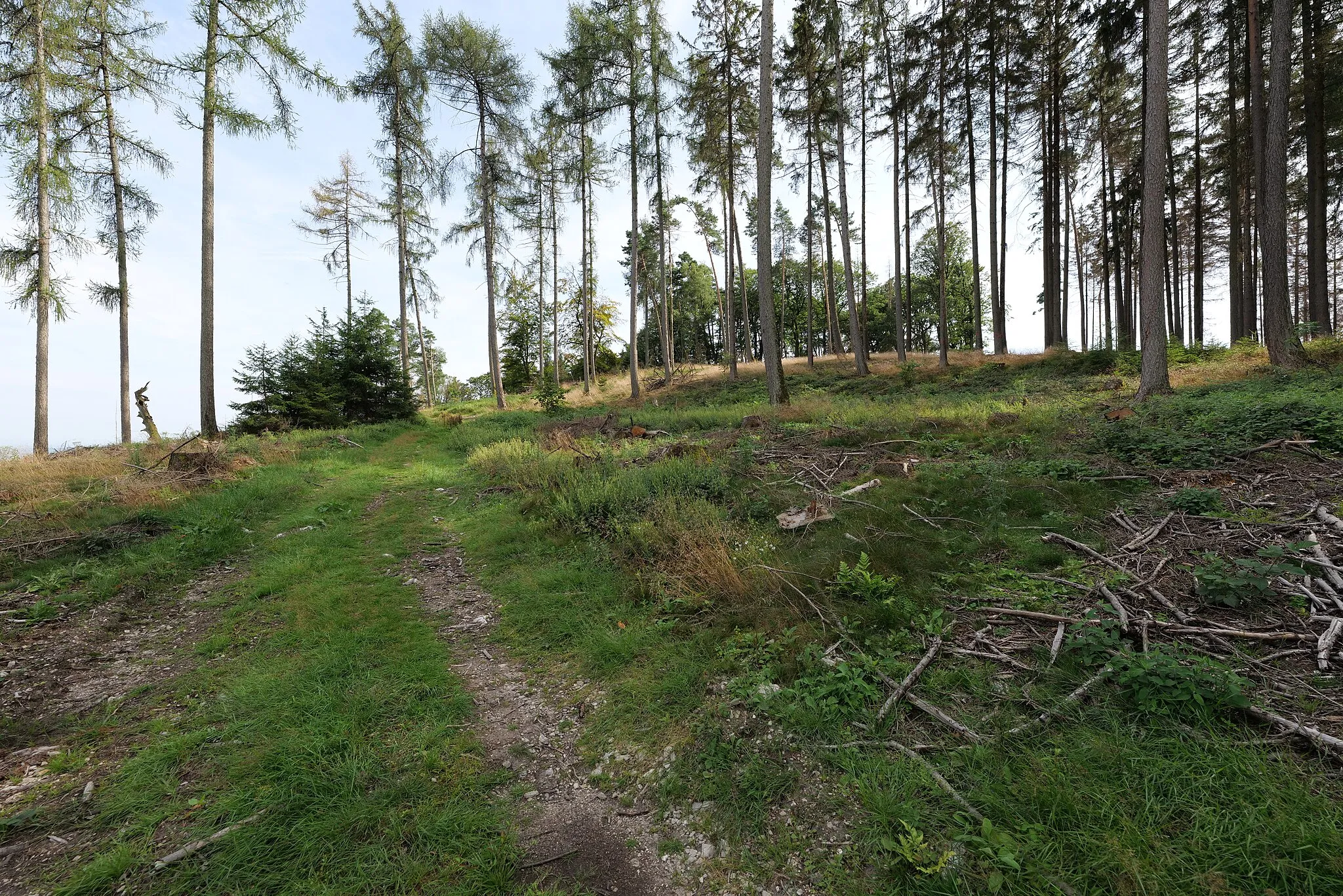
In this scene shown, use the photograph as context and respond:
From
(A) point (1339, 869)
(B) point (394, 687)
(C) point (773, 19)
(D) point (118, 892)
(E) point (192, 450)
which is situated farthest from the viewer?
(C) point (773, 19)

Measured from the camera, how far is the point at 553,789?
269 centimetres

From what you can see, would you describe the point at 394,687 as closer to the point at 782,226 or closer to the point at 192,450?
the point at 192,450

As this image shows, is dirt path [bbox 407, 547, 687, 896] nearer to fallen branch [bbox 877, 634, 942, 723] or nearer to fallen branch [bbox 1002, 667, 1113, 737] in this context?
fallen branch [bbox 877, 634, 942, 723]

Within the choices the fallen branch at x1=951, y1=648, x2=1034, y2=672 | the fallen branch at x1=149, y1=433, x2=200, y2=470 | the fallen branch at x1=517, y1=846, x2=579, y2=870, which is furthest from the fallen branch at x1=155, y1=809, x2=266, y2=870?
the fallen branch at x1=149, y1=433, x2=200, y2=470

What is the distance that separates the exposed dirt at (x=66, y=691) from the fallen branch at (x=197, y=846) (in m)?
0.46

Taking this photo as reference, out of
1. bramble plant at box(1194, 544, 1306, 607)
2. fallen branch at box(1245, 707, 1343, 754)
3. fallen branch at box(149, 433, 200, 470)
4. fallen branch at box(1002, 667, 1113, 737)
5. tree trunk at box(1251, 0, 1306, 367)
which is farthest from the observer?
tree trunk at box(1251, 0, 1306, 367)

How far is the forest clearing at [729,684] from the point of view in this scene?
2.10 meters

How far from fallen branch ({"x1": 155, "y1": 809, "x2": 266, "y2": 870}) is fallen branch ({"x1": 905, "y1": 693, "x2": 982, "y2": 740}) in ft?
11.1

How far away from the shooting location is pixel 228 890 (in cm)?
210

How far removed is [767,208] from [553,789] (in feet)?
42.9

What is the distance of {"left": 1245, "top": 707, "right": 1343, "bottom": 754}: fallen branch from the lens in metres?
2.06

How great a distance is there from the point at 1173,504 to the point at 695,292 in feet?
148

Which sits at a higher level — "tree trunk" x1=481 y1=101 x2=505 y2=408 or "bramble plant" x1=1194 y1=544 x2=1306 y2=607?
"tree trunk" x1=481 y1=101 x2=505 y2=408

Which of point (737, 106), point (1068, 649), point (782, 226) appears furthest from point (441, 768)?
point (782, 226)
